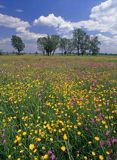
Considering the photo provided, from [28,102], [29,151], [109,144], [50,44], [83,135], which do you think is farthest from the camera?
[50,44]

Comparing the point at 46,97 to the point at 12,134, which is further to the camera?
the point at 46,97

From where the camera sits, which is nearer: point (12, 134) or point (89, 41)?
point (12, 134)

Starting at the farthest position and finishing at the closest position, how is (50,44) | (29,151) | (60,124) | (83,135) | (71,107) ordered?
(50,44) < (71,107) < (60,124) < (83,135) < (29,151)

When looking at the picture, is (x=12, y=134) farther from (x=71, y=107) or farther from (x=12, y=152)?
(x=71, y=107)

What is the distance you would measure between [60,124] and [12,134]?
87 centimetres

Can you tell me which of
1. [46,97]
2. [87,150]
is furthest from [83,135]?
[46,97]

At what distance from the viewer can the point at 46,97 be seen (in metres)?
7.00

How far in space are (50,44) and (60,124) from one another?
13158 cm

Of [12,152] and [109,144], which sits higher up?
[109,144]

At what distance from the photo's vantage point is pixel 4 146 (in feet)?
12.7

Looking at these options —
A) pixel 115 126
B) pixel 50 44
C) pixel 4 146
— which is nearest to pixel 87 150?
pixel 115 126

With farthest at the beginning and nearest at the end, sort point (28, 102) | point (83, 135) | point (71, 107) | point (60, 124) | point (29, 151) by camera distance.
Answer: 1. point (28, 102)
2. point (71, 107)
3. point (60, 124)
4. point (83, 135)
5. point (29, 151)

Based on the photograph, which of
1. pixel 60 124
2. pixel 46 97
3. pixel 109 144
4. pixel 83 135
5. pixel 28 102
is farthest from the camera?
pixel 46 97

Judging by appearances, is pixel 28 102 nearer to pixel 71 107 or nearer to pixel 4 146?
pixel 71 107
